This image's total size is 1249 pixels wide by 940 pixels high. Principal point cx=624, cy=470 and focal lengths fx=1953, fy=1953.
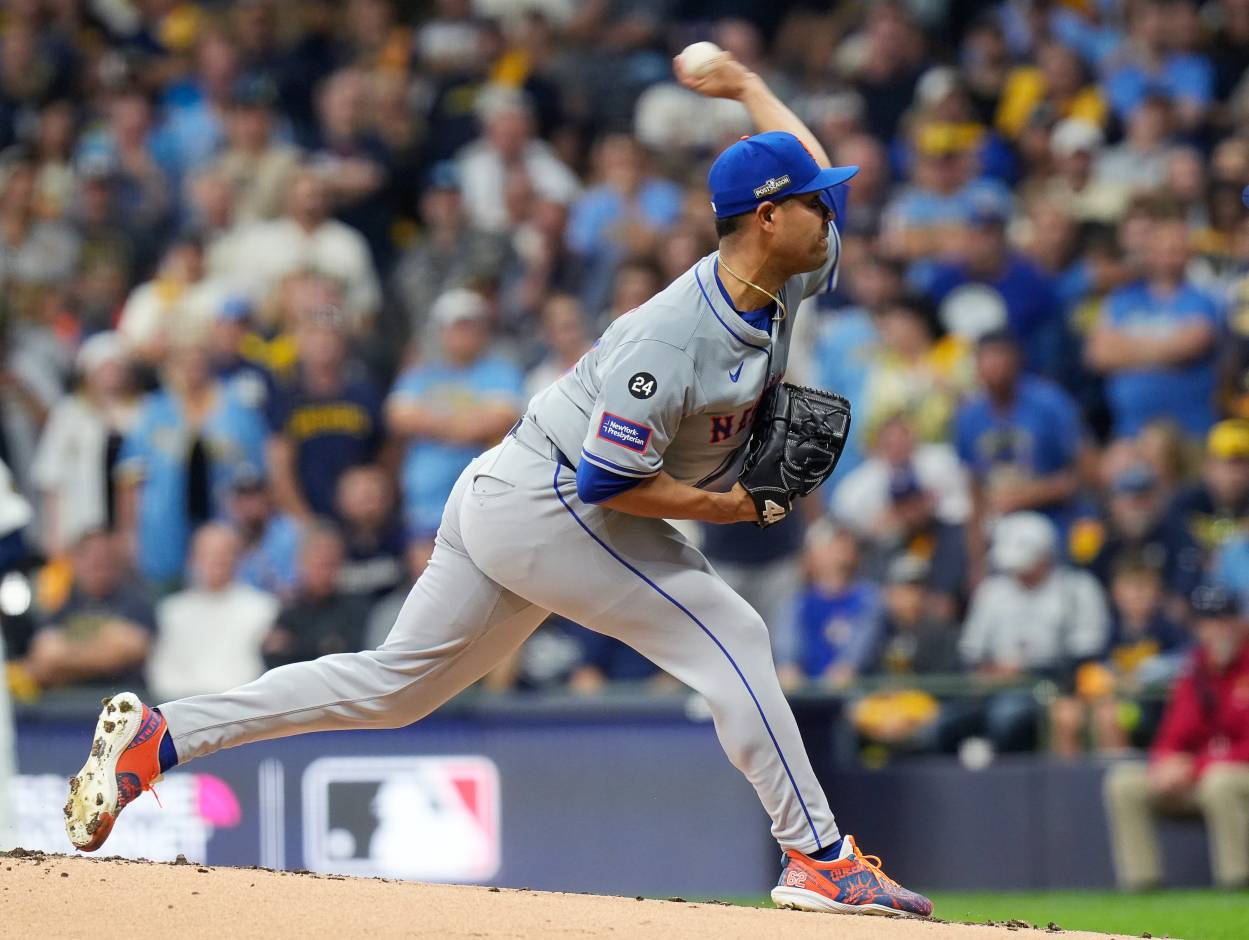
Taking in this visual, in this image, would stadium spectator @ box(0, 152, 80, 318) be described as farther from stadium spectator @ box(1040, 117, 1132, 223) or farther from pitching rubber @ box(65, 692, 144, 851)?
pitching rubber @ box(65, 692, 144, 851)

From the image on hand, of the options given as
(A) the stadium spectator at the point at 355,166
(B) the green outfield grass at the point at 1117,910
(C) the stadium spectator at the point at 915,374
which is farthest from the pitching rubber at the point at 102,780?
(A) the stadium spectator at the point at 355,166

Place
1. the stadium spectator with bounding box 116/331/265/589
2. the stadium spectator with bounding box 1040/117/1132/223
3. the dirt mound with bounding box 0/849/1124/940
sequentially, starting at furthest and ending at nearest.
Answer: the stadium spectator with bounding box 1040/117/1132/223, the stadium spectator with bounding box 116/331/265/589, the dirt mound with bounding box 0/849/1124/940

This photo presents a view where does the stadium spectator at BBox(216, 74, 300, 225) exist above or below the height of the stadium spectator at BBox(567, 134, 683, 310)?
above

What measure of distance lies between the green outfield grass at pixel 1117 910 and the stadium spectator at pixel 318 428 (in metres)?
3.82

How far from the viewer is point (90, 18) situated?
1447 centimetres

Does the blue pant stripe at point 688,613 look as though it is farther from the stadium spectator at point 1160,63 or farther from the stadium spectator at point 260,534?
the stadium spectator at point 1160,63

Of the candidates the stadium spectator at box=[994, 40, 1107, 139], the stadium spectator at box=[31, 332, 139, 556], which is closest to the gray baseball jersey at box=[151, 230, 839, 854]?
the stadium spectator at box=[31, 332, 139, 556]

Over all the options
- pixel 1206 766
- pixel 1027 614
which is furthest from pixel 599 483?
pixel 1027 614

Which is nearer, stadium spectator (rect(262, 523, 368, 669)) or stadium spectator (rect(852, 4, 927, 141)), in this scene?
stadium spectator (rect(262, 523, 368, 669))

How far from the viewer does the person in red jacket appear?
8.51m

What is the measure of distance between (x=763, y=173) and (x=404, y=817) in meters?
4.78

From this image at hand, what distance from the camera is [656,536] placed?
198 inches

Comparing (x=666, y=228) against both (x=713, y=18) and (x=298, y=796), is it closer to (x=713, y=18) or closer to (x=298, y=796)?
(x=713, y=18)

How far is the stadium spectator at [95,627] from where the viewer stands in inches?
379
